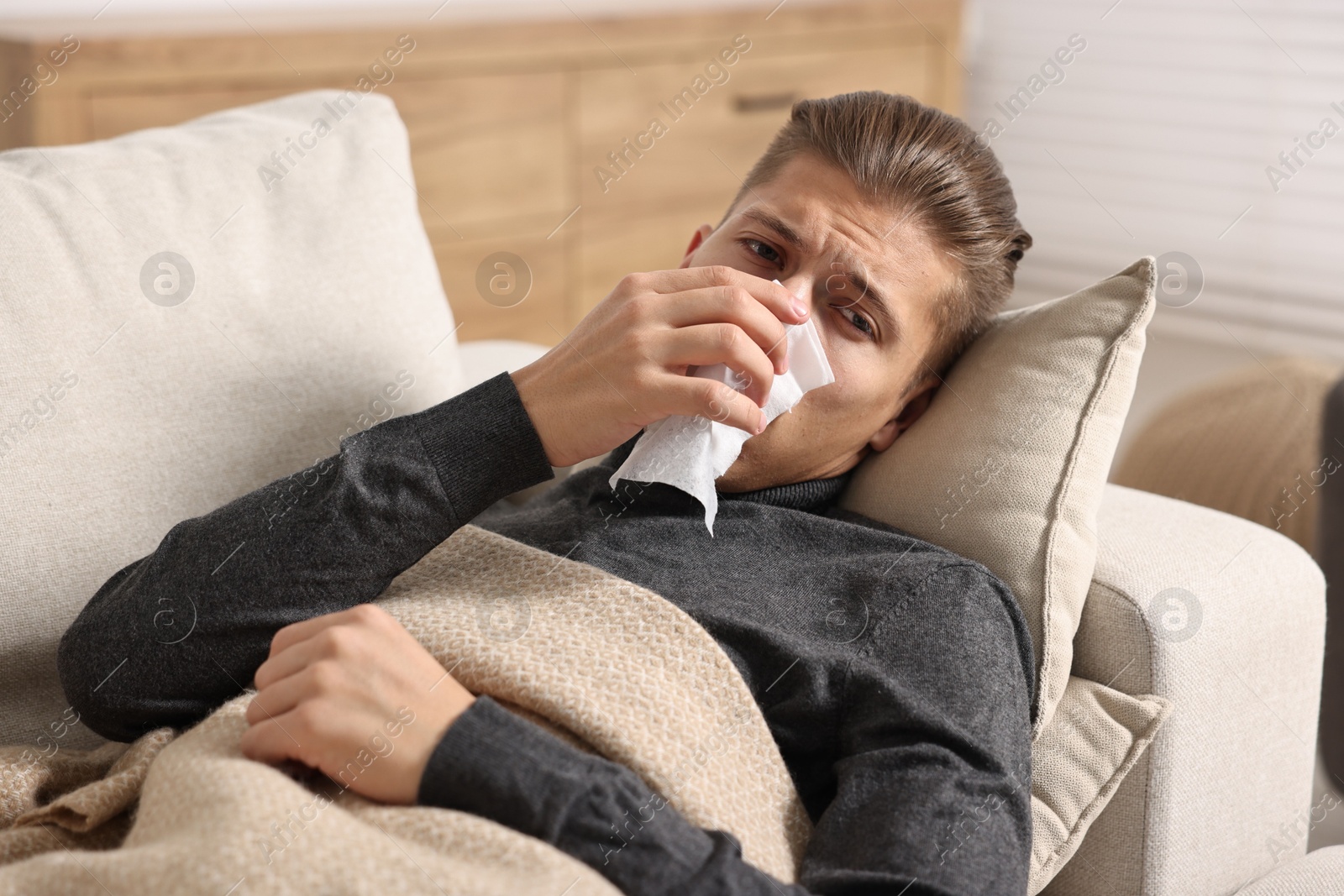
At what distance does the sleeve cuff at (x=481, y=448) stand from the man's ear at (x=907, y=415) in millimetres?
405

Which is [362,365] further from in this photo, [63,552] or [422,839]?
[422,839]

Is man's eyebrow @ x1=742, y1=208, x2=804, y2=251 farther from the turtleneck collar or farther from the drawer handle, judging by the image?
the drawer handle

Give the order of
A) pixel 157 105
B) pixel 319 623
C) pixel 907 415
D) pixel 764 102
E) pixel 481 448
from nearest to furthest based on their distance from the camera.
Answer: pixel 319 623 < pixel 481 448 < pixel 907 415 < pixel 157 105 < pixel 764 102

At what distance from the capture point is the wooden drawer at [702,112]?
2715 millimetres

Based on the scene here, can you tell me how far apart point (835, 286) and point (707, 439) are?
22cm

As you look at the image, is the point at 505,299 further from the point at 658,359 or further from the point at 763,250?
the point at 658,359

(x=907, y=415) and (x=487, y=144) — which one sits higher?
(x=487, y=144)

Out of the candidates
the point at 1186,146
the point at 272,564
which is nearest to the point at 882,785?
the point at 272,564

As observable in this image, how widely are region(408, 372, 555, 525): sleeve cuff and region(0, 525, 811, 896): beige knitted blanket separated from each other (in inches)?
3.1

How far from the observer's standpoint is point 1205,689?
1140 mm

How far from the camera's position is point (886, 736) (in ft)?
3.24

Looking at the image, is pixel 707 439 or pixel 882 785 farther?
pixel 707 439

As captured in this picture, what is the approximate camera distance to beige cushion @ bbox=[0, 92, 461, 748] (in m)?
1.12

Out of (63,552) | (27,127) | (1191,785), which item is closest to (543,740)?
(63,552)
